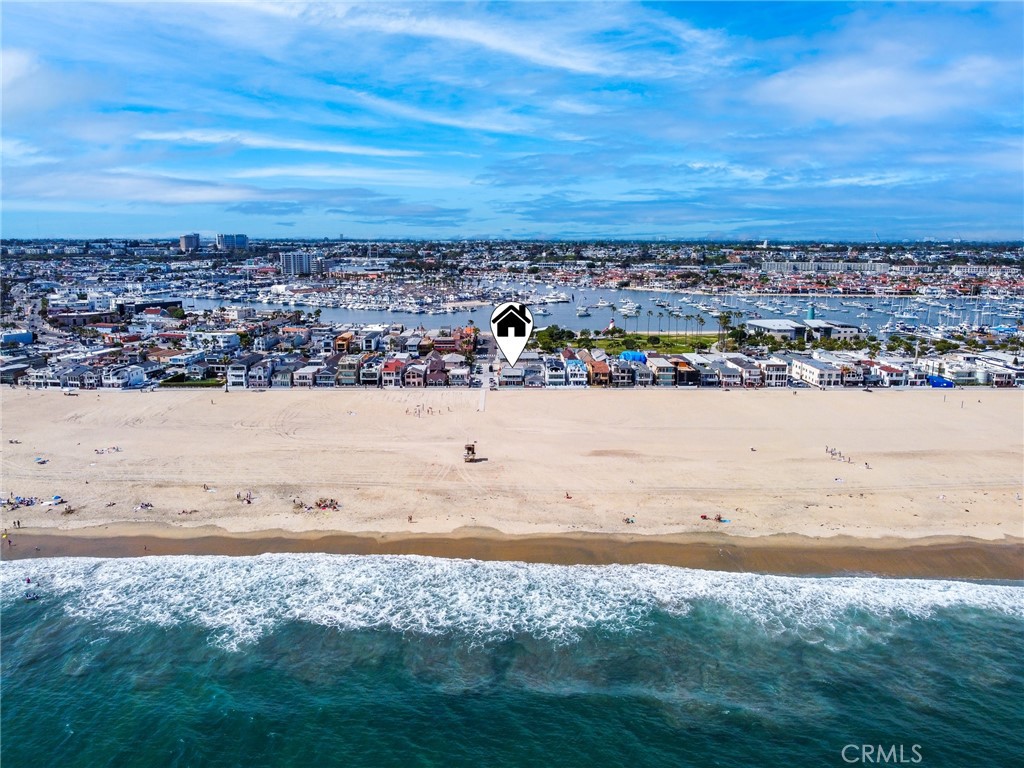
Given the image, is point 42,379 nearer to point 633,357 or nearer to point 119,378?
point 119,378

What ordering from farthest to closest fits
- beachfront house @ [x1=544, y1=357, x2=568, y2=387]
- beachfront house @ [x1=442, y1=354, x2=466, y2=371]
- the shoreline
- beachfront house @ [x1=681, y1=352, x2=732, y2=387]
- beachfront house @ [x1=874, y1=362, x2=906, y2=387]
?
beachfront house @ [x1=442, y1=354, x2=466, y2=371] < beachfront house @ [x1=874, y1=362, x2=906, y2=387] < beachfront house @ [x1=681, y1=352, x2=732, y2=387] < beachfront house @ [x1=544, y1=357, x2=568, y2=387] < the shoreline

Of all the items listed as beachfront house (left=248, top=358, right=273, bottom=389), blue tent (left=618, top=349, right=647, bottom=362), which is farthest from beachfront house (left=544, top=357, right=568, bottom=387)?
beachfront house (left=248, top=358, right=273, bottom=389)

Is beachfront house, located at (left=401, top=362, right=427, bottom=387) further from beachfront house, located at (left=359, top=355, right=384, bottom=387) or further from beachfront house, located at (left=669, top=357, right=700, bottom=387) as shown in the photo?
beachfront house, located at (left=669, top=357, right=700, bottom=387)

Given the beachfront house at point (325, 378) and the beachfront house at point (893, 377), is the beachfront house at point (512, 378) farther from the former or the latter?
the beachfront house at point (893, 377)

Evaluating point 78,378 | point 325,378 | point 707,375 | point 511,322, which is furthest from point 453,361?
point 511,322

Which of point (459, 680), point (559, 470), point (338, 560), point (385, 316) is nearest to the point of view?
point (459, 680)

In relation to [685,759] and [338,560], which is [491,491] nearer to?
[338,560]

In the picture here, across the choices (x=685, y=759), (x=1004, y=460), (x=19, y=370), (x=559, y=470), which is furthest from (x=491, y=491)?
(x=19, y=370)
